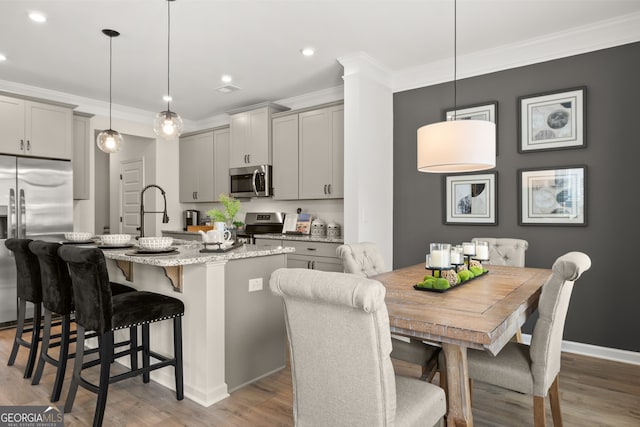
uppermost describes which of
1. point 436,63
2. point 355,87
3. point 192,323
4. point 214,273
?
point 436,63

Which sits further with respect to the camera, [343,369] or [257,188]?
[257,188]

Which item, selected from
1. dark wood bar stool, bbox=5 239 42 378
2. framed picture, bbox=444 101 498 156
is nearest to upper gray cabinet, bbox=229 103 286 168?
framed picture, bbox=444 101 498 156

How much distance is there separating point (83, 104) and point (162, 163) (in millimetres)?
1359

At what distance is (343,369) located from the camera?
4.35 feet

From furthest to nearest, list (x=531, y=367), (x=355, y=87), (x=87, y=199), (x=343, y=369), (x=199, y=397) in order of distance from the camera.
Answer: (x=87, y=199) < (x=355, y=87) < (x=199, y=397) < (x=531, y=367) < (x=343, y=369)

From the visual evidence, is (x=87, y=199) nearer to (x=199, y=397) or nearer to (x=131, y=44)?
(x=131, y=44)

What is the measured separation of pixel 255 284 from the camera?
2768 mm

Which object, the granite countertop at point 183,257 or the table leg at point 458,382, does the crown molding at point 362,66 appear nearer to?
the granite countertop at point 183,257

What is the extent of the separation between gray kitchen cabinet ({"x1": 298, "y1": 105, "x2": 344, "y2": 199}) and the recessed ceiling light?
2.59m

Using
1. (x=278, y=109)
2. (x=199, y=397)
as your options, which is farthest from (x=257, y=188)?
(x=199, y=397)

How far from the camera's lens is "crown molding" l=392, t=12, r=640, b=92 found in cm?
312

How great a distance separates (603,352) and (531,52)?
2617mm

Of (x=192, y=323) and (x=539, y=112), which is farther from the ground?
(x=539, y=112)

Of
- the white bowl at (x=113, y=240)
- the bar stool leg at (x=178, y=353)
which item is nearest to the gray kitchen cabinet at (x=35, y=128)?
the white bowl at (x=113, y=240)
